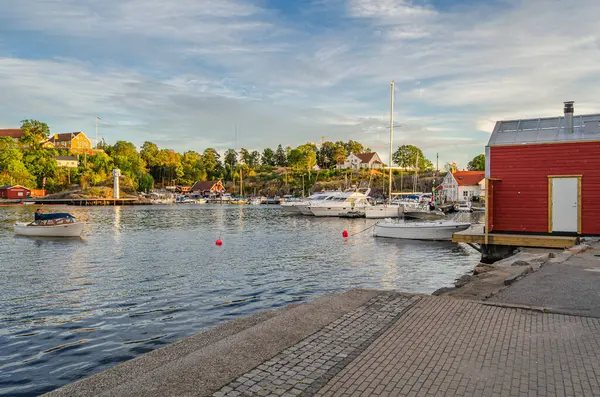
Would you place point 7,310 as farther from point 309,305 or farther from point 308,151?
point 308,151

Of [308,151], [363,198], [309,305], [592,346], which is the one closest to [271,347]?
[309,305]

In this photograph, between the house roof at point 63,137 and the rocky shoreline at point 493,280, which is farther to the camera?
the house roof at point 63,137

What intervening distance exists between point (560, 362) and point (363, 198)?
61.4m

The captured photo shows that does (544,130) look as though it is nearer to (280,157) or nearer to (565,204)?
(565,204)

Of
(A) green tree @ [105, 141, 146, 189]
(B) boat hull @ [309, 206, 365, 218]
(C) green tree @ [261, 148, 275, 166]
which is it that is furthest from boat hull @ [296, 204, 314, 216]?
(C) green tree @ [261, 148, 275, 166]

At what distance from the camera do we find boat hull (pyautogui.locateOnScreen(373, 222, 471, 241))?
33625mm

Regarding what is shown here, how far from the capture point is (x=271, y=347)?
23.6ft

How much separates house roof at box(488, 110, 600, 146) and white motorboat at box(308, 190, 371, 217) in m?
41.1

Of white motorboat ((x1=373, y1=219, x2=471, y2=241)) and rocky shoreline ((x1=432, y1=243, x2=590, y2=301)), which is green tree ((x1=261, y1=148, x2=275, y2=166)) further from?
rocky shoreline ((x1=432, y1=243, x2=590, y2=301))

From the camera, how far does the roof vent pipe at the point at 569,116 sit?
21078mm

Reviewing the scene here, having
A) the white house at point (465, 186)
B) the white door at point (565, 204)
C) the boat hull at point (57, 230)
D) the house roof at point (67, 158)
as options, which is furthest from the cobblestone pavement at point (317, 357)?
the house roof at point (67, 158)

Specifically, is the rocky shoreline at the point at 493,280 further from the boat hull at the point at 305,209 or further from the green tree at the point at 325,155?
the green tree at the point at 325,155

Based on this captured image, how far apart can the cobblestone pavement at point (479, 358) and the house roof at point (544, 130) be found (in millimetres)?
14659

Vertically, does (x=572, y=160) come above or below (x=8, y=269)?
above
